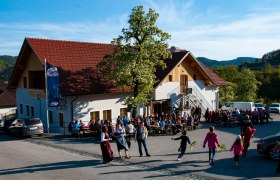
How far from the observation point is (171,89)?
3191 centimetres

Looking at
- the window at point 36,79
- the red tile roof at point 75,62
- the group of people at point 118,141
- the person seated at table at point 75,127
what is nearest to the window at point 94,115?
the red tile roof at point 75,62

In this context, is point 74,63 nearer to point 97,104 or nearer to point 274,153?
point 97,104

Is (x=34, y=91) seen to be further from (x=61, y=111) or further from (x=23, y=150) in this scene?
(x=23, y=150)

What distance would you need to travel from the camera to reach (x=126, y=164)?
14484 mm

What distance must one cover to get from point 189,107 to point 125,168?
19.4 meters

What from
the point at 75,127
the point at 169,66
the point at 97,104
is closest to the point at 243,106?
the point at 169,66

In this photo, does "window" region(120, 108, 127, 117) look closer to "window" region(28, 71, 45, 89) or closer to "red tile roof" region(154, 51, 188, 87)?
Result: "red tile roof" region(154, 51, 188, 87)

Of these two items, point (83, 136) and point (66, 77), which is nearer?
point (83, 136)

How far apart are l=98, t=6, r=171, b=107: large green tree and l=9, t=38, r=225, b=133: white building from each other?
2695mm

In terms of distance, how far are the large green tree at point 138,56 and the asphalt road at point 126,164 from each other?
632 cm

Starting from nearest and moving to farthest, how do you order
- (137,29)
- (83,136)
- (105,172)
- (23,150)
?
(105,172) → (23,150) → (83,136) → (137,29)

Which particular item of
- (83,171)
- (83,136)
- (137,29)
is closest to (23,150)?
(83,136)

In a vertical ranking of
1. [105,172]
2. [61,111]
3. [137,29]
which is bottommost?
[105,172]

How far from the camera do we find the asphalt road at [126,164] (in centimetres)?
1255
